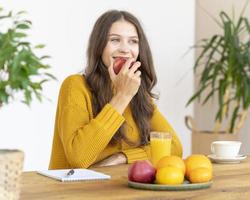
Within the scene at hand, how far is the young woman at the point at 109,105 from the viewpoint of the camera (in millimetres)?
2459

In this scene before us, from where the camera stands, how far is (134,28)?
2873mm

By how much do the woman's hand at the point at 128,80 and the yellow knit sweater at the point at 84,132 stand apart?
0.40ft

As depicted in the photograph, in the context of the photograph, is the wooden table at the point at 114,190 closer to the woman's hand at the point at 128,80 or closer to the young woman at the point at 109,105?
the young woman at the point at 109,105

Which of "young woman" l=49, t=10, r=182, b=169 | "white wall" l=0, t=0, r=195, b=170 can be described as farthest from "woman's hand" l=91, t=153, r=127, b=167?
"white wall" l=0, t=0, r=195, b=170

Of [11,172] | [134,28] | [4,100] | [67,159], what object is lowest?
[67,159]

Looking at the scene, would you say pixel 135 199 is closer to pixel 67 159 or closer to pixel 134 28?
pixel 67 159

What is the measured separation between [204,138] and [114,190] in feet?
11.3

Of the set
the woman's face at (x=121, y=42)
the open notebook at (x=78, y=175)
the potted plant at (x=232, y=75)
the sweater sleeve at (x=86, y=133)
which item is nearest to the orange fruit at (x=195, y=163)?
the open notebook at (x=78, y=175)

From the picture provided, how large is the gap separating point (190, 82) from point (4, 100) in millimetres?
4257

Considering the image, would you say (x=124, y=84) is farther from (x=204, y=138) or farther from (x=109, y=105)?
(x=204, y=138)

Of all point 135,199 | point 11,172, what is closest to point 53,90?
point 135,199

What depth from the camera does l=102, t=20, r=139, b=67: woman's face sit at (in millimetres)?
2775

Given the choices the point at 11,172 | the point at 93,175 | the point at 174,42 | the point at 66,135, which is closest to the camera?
the point at 11,172

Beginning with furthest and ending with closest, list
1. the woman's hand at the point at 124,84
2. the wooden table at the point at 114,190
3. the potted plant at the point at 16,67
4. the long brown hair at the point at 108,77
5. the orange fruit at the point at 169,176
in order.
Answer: the long brown hair at the point at 108,77 → the woman's hand at the point at 124,84 → the orange fruit at the point at 169,176 → the wooden table at the point at 114,190 → the potted plant at the point at 16,67
